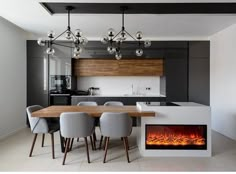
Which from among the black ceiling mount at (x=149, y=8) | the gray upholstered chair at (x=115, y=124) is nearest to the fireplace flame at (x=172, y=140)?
the gray upholstered chair at (x=115, y=124)

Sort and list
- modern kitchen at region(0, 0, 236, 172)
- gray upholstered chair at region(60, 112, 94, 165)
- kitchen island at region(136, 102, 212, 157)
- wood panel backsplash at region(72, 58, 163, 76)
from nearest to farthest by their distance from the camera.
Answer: gray upholstered chair at region(60, 112, 94, 165)
modern kitchen at region(0, 0, 236, 172)
kitchen island at region(136, 102, 212, 157)
wood panel backsplash at region(72, 58, 163, 76)

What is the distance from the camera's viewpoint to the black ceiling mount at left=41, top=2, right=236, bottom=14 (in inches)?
146

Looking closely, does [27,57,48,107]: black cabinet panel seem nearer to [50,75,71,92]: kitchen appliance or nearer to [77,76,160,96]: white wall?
[50,75,71,92]: kitchen appliance

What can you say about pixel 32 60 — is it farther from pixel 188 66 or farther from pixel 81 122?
pixel 188 66

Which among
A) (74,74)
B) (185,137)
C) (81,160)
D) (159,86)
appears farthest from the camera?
(159,86)

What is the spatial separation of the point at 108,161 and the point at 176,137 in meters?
1.27

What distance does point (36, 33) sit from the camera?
598 centimetres

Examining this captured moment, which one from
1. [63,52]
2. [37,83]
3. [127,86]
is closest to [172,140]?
[127,86]

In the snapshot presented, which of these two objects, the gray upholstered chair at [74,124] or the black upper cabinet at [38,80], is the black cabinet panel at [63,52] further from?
the gray upholstered chair at [74,124]

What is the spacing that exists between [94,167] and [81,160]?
1.27ft

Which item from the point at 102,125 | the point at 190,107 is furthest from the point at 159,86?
the point at 102,125

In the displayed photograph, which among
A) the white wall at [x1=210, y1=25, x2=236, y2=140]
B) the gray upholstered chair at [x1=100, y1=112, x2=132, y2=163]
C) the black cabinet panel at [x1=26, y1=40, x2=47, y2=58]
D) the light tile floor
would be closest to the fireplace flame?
the light tile floor

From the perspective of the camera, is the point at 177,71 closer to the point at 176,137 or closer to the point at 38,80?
the point at 176,137

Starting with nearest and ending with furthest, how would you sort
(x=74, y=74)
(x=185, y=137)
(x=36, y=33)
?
(x=185, y=137) → (x=36, y=33) → (x=74, y=74)
